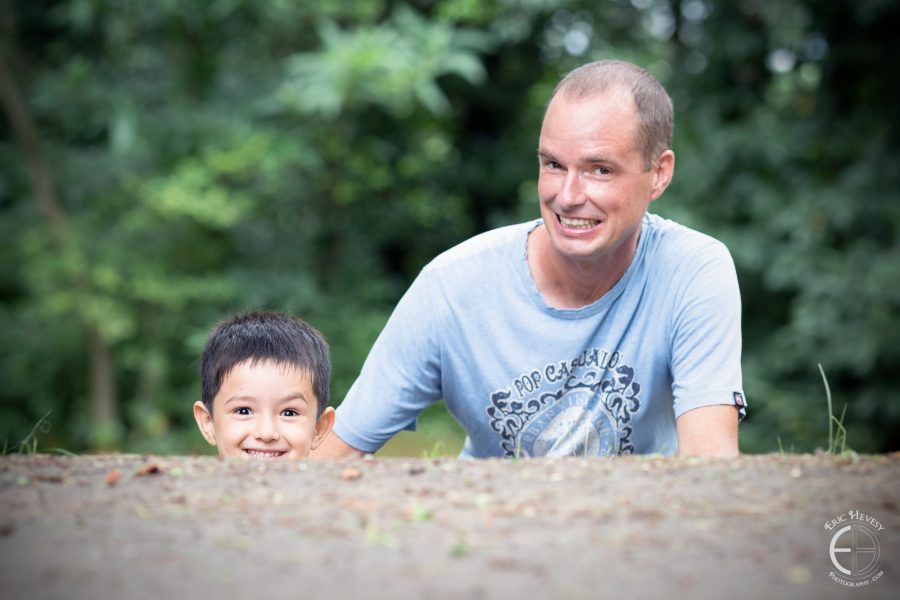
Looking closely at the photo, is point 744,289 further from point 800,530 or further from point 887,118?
point 800,530

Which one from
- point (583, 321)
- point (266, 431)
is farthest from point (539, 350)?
point (266, 431)

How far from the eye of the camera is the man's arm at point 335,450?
378cm

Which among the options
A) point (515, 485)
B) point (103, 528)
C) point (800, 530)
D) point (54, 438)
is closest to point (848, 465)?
point (800, 530)

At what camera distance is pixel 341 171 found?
997 centimetres

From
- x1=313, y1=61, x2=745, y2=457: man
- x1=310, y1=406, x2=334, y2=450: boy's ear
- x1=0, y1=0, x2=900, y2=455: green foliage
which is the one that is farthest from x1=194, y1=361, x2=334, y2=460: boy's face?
x1=0, y1=0, x2=900, y2=455: green foliage

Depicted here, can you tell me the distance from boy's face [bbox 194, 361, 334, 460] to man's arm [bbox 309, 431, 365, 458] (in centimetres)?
13

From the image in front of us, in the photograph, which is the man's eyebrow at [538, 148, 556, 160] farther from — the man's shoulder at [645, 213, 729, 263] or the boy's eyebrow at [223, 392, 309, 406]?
the boy's eyebrow at [223, 392, 309, 406]

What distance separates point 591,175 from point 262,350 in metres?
1.20

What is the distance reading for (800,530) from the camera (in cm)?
228

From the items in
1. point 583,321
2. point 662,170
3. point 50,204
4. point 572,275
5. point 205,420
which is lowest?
point 205,420

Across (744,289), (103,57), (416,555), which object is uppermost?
(103,57)

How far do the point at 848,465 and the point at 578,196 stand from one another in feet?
3.71

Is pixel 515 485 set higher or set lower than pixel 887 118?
lower

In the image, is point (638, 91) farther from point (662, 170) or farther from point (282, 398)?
point (282, 398)
